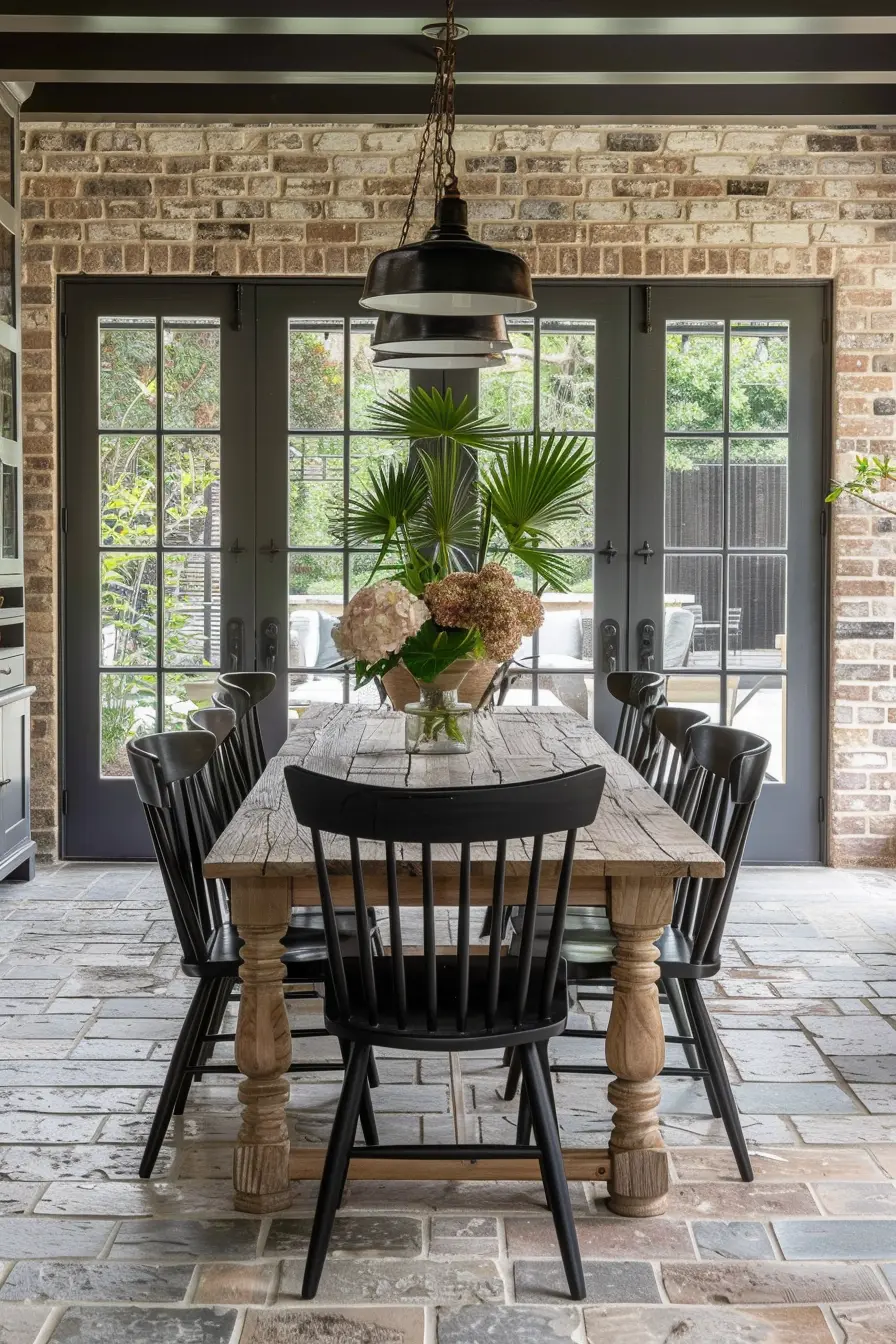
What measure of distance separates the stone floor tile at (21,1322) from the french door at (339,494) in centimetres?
369

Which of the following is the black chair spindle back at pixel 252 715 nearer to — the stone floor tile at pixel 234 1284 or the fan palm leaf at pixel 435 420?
the fan palm leaf at pixel 435 420

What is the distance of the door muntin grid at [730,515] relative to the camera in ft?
19.4

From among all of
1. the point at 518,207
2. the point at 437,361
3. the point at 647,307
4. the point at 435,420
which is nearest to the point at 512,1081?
the point at 437,361

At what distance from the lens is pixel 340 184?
19.0 feet

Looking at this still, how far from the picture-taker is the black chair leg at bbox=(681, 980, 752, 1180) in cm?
288

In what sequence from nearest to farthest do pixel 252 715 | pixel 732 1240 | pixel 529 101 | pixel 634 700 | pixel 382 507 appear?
1. pixel 732 1240
2. pixel 634 700
3. pixel 252 715
4. pixel 529 101
5. pixel 382 507

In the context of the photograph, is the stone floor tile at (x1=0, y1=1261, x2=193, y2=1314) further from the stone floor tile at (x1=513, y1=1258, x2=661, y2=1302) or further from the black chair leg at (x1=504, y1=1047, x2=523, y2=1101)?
the black chair leg at (x1=504, y1=1047, x2=523, y2=1101)

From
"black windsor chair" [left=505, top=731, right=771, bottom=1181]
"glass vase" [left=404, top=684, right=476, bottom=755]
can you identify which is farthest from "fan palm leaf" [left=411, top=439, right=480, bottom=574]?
"black windsor chair" [left=505, top=731, right=771, bottom=1181]

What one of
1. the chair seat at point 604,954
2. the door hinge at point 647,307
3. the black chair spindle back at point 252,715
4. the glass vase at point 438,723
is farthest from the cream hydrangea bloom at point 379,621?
the door hinge at point 647,307

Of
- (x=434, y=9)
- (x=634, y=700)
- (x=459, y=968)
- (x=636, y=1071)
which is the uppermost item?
(x=434, y=9)

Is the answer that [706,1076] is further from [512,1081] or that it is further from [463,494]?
[463,494]

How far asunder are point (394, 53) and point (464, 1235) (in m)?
3.89

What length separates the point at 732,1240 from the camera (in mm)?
2605

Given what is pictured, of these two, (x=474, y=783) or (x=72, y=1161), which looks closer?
(x=72, y=1161)
